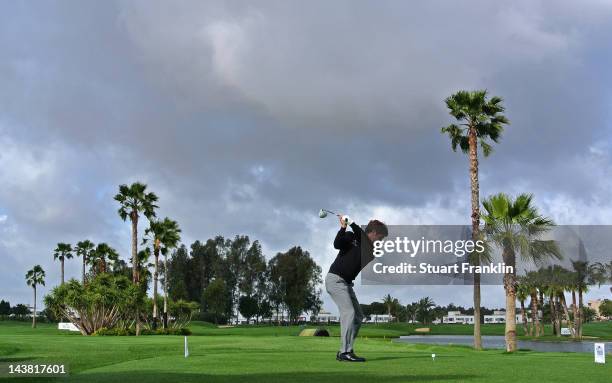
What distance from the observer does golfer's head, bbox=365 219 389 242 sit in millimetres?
11969

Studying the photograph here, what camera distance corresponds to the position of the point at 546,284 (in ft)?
326

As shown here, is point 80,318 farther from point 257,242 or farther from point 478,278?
point 257,242

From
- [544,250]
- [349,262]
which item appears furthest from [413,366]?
[544,250]

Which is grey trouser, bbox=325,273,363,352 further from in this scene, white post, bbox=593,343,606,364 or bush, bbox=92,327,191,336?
bush, bbox=92,327,191,336

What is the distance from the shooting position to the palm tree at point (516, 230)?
34.8 m

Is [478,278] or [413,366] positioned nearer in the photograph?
[413,366]

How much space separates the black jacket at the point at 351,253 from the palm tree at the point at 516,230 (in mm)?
24919

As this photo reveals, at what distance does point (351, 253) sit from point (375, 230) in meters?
0.62

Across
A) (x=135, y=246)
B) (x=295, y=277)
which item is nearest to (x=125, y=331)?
(x=135, y=246)

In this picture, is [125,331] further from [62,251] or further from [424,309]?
[424,309]

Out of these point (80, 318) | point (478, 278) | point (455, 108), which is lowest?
point (80, 318)

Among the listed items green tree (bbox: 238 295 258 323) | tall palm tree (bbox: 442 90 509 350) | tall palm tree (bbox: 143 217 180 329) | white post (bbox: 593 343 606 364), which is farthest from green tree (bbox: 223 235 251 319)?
white post (bbox: 593 343 606 364)

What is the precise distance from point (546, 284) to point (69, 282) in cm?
7056

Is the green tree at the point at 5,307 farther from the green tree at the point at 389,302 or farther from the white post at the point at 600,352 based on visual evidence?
the white post at the point at 600,352
